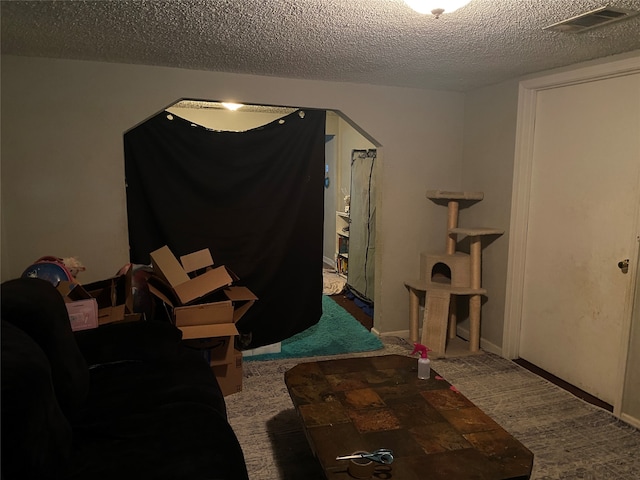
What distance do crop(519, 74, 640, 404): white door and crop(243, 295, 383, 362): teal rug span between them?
50.8 inches

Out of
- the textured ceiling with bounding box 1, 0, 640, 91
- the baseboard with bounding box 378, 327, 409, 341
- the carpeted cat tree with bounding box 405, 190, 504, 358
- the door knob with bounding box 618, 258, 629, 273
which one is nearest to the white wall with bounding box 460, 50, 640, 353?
the carpeted cat tree with bounding box 405, 190, 504, 358

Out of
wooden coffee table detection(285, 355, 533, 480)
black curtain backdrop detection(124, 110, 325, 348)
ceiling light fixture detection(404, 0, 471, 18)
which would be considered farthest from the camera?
black curtain backdrop detection(124, 110, 325, 348)

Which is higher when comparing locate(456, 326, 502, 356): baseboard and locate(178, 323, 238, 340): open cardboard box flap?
locate(178, 323, 238, 340): open cardboard box flap

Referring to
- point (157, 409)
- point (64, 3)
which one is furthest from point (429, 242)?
point (64, 3)

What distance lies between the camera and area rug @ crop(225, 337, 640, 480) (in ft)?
6.91

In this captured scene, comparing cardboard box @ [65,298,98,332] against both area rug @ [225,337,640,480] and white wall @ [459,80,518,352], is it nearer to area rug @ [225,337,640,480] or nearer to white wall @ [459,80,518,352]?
area rug @ [225,337,640,480]

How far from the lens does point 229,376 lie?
9.32 ft

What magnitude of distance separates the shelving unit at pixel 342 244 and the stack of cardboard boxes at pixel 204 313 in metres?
3.27

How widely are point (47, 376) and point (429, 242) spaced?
3.09 metres

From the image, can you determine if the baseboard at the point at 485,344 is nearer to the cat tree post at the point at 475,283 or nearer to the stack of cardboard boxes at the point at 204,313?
the cat tree post at the point at 475,283

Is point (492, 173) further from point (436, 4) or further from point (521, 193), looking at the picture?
point (436, 4)

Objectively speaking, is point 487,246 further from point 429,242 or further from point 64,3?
point 64,3

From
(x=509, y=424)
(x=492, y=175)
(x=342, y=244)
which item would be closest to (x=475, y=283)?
(x=492, y=175)

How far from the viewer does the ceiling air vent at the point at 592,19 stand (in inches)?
76.3
